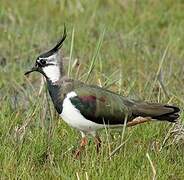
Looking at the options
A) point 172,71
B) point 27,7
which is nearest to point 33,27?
point 27,7

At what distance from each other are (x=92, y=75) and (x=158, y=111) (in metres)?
1.79

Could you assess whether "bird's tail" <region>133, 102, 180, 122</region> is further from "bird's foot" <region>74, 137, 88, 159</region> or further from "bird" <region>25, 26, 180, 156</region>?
"bird's foot" <region>74, 137, 88, 159</region>

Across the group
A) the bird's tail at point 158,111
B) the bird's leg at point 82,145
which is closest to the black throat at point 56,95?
the bird's leg at point 82,145

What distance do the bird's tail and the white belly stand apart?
28 cm

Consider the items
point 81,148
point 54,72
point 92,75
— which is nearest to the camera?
point 81,148

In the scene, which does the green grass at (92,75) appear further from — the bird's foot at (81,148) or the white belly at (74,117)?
the white belly at (74,117)

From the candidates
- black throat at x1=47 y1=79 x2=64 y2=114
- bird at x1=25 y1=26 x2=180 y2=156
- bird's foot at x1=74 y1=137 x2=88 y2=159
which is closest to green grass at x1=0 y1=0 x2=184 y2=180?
bird's foot at x1=74 y1=137 x2=88 y2=159

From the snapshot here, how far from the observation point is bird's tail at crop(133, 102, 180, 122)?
16.6 ft

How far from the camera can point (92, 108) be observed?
506 cm

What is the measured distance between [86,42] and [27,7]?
1.31m

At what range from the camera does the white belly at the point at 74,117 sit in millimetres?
4988

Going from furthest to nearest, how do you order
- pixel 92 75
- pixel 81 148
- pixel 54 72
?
pixel 92 75 → pixel 54 72 → pixel 81 148

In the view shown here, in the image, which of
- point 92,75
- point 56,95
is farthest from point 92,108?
point 92,75

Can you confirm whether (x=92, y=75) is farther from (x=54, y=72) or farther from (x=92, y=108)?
(x=92, y=108)
